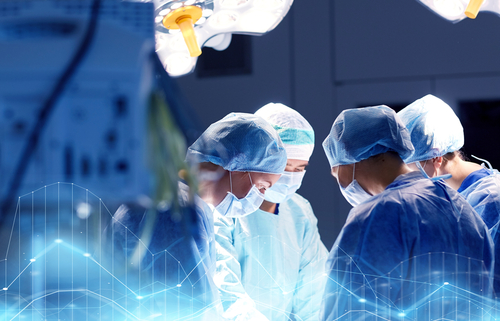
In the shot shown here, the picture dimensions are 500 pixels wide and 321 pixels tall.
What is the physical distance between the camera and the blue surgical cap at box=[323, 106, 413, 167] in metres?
1.38

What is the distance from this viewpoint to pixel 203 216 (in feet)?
4.38

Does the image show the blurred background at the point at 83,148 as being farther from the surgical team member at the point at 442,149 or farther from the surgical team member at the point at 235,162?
the surgical team member at the point at 442,149

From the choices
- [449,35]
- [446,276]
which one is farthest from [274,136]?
[449,35]

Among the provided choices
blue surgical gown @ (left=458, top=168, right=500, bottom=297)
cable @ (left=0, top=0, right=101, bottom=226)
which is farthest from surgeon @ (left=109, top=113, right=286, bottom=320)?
blue surgical gown @ (left=458, top=168, right=500, bottom=297)

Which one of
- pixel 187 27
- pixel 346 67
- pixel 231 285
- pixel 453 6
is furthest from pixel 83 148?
pixel 346 67

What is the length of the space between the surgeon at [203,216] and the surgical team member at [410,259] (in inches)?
15.8

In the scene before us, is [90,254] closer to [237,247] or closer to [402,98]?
[237,247]

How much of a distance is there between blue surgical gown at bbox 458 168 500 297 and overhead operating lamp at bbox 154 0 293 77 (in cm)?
110

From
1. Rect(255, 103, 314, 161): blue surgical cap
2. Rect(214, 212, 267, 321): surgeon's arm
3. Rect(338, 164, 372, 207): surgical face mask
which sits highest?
Rect(255, 103, 314, 161): blue surgical cap

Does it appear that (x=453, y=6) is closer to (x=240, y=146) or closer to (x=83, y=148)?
(x=240, y=146)

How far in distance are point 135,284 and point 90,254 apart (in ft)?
0.53

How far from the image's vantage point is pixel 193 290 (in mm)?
1146
